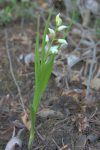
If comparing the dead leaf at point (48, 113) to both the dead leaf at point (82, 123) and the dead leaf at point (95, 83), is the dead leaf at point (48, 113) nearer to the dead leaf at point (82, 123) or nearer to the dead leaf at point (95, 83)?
the dead leaf at point (82, 123)

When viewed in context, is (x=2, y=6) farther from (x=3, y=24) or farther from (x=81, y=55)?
(x=81, y=55)

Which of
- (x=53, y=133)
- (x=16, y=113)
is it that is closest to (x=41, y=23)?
(x=16, y=113)

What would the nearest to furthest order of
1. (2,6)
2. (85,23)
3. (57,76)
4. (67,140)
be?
(67,140)
(57,76)
(85,23)
(2,6)

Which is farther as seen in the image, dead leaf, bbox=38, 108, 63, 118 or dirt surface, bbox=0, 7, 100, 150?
dead leaf, bbox=38, 108, 63, 118

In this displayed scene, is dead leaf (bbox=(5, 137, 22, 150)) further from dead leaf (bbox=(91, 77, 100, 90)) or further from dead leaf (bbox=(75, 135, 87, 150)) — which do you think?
dead leaf (bbox=(91, 77, 100, 90))

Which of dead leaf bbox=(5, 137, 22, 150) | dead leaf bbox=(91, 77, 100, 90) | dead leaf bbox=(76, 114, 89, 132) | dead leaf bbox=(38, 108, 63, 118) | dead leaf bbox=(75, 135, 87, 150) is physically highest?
dead leaf bbox=(91, 77, 100, 90)

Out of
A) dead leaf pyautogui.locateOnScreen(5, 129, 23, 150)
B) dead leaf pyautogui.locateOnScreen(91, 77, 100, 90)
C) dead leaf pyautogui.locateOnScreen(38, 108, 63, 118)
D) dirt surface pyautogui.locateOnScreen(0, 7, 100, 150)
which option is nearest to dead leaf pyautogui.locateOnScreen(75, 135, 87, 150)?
dirt surface pyautogui.locateOnScreen(0, 7, 100, 150)

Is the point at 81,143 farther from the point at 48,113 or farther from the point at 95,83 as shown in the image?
the point at 95,83

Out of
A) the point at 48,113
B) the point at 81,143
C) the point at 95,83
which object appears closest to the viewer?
the point at 81,143

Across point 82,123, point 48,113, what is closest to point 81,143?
point 82,123
